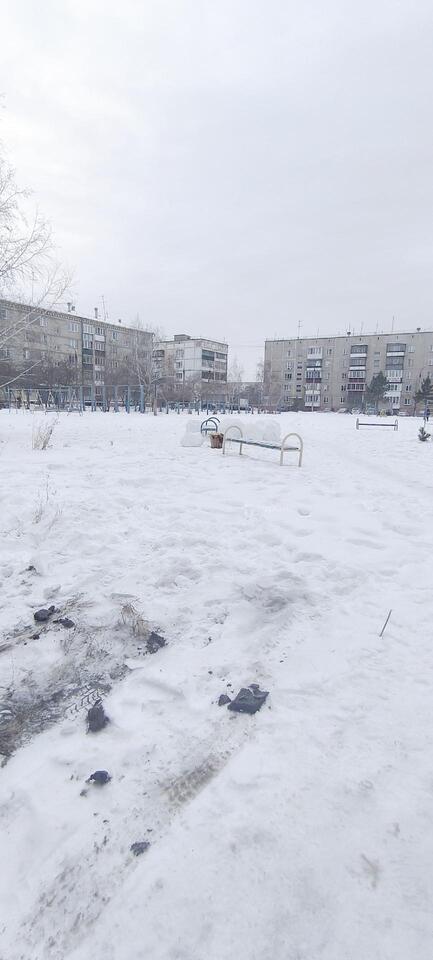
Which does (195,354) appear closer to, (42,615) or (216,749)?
(42,615)

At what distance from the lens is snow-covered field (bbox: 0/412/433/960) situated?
4.72 ft

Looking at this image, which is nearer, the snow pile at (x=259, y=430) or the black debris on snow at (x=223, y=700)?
the black debris on snow at (x=223, y=700)

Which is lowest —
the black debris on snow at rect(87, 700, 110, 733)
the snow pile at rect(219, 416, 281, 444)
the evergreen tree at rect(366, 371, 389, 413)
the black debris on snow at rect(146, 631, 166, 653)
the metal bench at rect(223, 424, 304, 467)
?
the black debris on snow at rect(87, 700, 110, 733)

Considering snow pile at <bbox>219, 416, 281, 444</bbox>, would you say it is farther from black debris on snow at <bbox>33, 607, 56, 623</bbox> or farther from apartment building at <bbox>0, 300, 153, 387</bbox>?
apartment building at <bbox>0, 300, 153, 387</bbox>

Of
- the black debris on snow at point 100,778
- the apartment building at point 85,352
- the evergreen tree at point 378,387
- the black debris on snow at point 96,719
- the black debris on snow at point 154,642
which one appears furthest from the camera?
the evergreen tree at point 378,387

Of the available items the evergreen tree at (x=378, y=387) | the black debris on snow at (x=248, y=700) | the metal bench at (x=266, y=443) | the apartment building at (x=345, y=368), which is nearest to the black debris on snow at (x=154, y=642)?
the black debris on snow at (x=248, y=700)

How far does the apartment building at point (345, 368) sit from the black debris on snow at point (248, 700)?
7415 centimetres

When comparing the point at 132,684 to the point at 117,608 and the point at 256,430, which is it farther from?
the point at 256,430

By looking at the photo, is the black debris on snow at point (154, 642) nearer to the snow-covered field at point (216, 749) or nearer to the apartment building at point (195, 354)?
the snow-covered field at point (216, 749)

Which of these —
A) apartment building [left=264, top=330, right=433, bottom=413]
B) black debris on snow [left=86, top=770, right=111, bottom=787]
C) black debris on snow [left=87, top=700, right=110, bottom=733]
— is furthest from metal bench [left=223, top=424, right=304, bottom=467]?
apartment building [left=264, top=330, right=433, bottom=413]

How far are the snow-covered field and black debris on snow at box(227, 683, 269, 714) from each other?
0.15 ft

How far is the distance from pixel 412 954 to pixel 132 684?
1.68 meters

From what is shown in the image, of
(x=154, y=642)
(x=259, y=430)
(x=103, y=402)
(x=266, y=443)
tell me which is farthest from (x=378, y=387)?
(x=154, y=642)

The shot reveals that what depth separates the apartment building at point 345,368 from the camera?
80.4 meters
